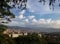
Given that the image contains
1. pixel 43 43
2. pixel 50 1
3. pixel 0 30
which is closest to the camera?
pixel 50 1

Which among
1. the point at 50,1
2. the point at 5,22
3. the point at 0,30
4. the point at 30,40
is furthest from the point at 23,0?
the point at 30,40

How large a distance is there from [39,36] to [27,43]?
2247 millimetres

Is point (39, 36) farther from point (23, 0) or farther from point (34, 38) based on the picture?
point (23, 0)

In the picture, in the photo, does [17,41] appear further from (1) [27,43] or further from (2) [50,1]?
(2) [50,1]

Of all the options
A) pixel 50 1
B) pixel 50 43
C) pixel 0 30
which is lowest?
pixel 50 43

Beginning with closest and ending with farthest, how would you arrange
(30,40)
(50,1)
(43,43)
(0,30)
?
(50,1), (0,30), (30,40), (43,43)

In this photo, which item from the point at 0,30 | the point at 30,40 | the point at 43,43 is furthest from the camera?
the point at 43,43

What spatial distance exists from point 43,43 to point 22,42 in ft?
6.49

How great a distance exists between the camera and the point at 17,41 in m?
19.0

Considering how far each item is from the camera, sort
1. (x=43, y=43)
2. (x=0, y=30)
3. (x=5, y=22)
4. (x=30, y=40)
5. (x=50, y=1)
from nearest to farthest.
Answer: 1. (x=50, y=1)
2. (x=0, y=30)
3. (x=5, y=22)
4. (x=30, y=40)
5. (x=43, y=43)

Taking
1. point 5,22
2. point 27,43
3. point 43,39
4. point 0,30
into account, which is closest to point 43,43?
point 43,39

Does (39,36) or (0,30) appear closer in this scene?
(0,30)

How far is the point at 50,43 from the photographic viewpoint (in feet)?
65.9

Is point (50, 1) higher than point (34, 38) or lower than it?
higher
